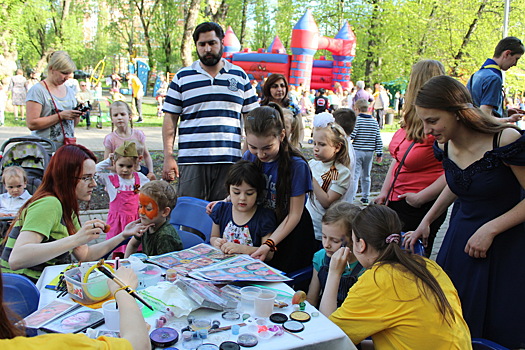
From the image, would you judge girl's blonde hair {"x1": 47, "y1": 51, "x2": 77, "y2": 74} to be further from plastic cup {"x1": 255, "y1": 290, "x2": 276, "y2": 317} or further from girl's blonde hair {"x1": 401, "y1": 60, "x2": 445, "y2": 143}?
plastic cup {"x1": 255, "y1": 290, "x2": 276, "y2": 317}

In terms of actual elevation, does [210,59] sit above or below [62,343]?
above

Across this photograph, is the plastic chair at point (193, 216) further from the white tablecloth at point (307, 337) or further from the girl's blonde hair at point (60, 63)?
the girl's blonde hair at point (60, 63)

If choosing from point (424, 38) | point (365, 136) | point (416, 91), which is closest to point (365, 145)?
point (365, 136)

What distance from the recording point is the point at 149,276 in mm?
2193

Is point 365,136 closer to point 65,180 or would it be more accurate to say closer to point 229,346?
point 65,180

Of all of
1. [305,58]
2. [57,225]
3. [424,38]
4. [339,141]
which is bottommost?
[57,225]

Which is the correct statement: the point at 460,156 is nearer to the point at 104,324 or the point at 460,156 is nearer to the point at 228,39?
the point at 104,324

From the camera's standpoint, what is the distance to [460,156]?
244cm

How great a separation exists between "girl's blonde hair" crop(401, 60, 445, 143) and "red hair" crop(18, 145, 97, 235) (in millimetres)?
2223

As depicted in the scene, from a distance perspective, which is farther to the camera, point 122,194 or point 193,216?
point 122,194

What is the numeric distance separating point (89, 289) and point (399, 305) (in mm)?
1346

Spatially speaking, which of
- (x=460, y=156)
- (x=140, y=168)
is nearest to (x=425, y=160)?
(x=460, y=156)

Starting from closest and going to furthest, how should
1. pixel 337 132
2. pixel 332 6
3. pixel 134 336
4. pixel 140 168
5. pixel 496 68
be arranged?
pixel 134 336 < pixel 337 132 < pixel 496 68 < pixel 140 168 < pixel 332 6

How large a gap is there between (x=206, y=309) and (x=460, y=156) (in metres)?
1.63
